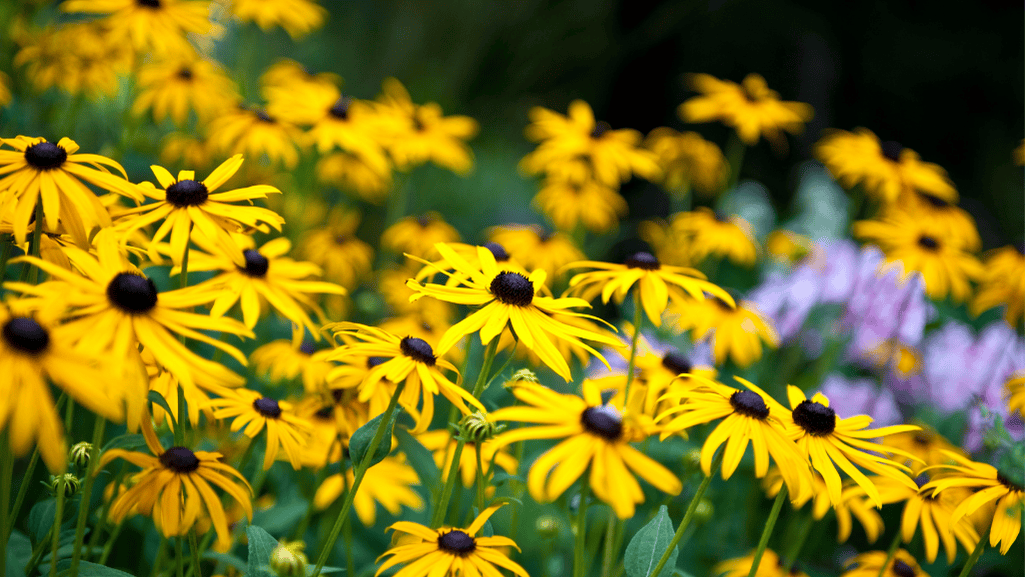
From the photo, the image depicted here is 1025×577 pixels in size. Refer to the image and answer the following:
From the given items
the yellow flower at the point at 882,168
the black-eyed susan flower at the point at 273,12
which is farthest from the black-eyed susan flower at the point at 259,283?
the yellow flower at the point at 882,168

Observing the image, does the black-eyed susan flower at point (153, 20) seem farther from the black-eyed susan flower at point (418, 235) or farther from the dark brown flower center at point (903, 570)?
the dark brown flower center at point (903, 570)

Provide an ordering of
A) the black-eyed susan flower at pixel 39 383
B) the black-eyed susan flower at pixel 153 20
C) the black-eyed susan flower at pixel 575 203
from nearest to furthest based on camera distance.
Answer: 1. the black-eyed susan flower at pixel 39 383
2. the black-eyed susan flower at pixel 153 20
3. the black-eyed susan flower at pixel 575 203

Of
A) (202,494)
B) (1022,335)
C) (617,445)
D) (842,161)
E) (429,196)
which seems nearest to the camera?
(617,445)

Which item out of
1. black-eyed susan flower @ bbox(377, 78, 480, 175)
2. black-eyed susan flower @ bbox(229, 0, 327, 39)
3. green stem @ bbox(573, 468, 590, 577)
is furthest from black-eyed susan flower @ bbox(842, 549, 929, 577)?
black-eyed susan flower @ bbox(229, 0, 327, 39)

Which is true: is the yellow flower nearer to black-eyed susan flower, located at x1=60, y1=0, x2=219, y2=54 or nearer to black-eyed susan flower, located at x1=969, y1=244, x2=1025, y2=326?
black-eyed susan flower, located at x1=969, y1=244, x2=1025, y2=326

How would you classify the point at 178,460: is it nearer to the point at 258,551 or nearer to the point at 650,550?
the point at 258,551

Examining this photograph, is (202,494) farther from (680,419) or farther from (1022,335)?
(1022,335)

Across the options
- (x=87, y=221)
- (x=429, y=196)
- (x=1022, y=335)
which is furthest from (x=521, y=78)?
(x=87, y=221)
